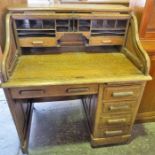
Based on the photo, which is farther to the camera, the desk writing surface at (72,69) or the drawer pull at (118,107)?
the drawer pull at (118,107)

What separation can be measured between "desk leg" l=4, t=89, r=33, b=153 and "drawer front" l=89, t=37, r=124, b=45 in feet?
2.50

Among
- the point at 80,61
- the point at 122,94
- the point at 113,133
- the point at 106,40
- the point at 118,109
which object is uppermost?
the point at 106,40

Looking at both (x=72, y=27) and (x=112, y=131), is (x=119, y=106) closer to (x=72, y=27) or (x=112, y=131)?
(x=112, y=131)

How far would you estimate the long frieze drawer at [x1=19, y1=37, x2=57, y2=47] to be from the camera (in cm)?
135

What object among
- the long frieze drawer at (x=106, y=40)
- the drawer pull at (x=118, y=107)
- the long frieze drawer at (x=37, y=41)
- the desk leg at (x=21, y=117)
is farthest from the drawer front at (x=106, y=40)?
the desk leg at (x=21, y=117)

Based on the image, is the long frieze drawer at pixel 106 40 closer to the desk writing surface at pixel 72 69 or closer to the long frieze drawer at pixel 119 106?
the desk writing surface at pixel 72 69

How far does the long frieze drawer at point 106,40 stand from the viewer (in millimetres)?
1422

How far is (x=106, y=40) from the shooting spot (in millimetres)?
1443

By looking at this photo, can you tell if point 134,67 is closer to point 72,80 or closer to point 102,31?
point 102,31

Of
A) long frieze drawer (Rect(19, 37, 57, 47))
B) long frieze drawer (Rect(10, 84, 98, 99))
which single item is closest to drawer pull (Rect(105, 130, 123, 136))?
long frieze drawer (Rect(10, 84, 98, 99))

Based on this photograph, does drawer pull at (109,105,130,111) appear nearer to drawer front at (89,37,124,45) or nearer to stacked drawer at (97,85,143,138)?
stacked drawer at (97,85,143,138)

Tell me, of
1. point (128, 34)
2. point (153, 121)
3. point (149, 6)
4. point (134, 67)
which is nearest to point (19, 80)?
point (134, 67)

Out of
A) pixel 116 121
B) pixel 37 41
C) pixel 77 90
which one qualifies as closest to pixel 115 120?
pixel 116 121

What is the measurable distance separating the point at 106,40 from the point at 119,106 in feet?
1.82
